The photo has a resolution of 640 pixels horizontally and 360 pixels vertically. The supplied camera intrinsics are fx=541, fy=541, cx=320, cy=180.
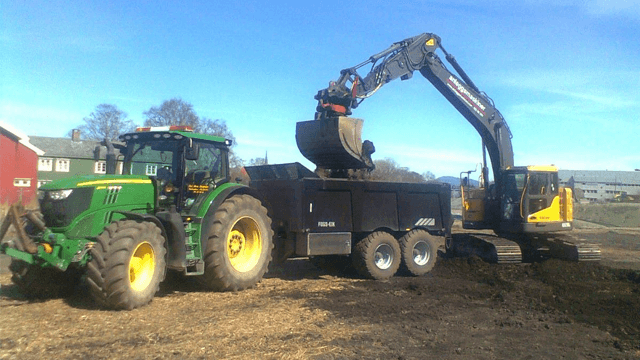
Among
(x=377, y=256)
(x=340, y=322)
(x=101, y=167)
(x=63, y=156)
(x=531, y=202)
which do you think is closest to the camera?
(x=340, y=322)

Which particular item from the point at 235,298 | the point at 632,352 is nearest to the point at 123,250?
the point at 235,298

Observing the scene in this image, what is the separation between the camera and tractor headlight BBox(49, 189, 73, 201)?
7.52 metres

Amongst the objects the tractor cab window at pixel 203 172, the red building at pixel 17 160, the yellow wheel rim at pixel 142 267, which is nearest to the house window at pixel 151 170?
the tractor cab window at pixel 203 172

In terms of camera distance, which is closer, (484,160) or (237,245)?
(237,245)

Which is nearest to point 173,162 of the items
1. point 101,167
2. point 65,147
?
point 101,167

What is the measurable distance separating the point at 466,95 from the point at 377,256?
6.10 m

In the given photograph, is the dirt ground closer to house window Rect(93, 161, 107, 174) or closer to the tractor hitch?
the tractor hitch

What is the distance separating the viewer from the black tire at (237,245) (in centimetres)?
862

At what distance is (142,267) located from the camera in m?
7.66

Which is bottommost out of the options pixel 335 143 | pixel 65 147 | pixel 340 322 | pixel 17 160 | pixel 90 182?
pixel 340 322

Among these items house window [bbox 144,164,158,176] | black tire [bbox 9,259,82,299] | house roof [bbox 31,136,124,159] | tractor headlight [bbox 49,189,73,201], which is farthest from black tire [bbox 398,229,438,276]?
house roof [bbox 31,136,124,159]

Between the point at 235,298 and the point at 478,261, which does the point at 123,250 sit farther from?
the point at 478,261

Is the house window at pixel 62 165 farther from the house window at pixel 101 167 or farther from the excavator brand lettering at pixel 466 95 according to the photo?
the house window at pixel 101 167

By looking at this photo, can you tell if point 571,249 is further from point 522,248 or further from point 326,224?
point 326,224
